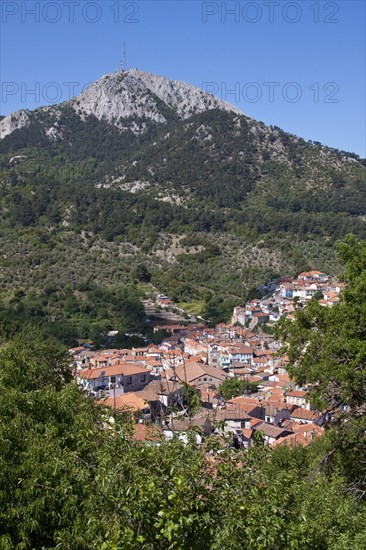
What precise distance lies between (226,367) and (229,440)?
38.3 metres

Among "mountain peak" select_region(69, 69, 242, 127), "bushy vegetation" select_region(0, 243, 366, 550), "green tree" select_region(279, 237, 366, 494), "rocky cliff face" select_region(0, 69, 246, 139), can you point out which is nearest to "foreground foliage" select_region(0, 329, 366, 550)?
"bushy vegetation" select_region(0, 243, 366, 550)

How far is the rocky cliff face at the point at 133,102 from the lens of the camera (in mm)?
132625

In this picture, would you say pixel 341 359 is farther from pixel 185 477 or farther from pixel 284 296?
pixel 284 296

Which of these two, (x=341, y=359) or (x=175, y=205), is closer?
(x=341, y=359)

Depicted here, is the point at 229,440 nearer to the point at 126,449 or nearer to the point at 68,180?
the point at 126,449

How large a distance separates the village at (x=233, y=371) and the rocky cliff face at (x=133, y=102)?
3236 inches

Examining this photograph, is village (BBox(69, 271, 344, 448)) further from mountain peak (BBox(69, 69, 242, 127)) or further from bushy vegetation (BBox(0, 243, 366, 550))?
mountain peak (BBox(69, 69, 242, 127))

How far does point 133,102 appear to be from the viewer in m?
134

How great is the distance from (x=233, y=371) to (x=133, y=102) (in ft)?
350

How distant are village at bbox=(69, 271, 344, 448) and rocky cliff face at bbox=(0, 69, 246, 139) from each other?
270 feet

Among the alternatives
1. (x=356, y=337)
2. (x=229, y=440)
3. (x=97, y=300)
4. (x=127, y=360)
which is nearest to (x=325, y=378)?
(x=356, y=337)

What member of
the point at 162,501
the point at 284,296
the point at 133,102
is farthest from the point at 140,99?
the point at 162,501

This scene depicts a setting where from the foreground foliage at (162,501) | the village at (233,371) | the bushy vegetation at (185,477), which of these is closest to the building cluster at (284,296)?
the village at (233,371)

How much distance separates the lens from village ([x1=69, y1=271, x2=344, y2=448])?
2423 cm
